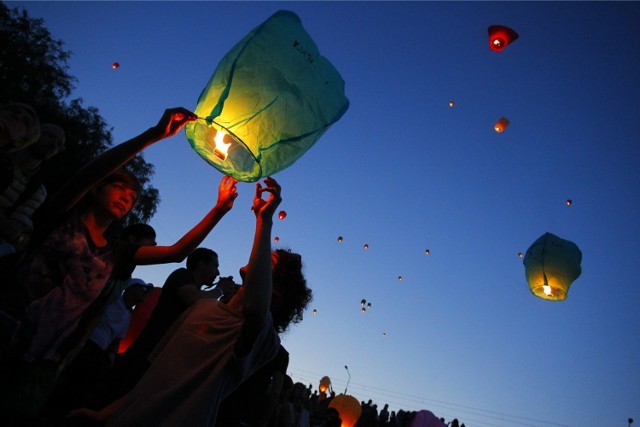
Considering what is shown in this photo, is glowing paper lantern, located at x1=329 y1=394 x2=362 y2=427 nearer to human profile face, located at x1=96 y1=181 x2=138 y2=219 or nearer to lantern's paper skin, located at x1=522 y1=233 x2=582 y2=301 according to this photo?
lantern's paper skin, located at x1=522 y1=233 x2=582 y2=301

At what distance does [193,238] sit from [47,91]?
16.7 m

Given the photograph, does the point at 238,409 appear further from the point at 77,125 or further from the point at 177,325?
the point at 77,125

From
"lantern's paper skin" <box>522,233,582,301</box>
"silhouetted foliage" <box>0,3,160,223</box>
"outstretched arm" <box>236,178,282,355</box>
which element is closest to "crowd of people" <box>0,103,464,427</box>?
"outstretched arm" <box>236,178,282,355</box>

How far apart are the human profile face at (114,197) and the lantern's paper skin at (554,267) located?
5.43 m

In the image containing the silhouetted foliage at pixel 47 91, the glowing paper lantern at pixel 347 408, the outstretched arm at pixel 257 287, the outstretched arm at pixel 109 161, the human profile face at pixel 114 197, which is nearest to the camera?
the outstretched arm at pixel 257 287

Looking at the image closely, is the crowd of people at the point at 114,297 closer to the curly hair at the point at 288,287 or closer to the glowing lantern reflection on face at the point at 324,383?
the curly hair at the point at 288,287

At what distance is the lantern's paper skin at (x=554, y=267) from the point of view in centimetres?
575

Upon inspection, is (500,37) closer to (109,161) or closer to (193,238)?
(193,238)

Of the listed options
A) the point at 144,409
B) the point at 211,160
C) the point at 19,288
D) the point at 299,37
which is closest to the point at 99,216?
the point at 19,288

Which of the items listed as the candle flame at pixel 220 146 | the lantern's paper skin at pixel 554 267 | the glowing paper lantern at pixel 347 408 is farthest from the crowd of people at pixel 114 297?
the glowing paper lantern at pixel 347 408

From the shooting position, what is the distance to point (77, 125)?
596 inches

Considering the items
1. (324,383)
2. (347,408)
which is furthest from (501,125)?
(324,383)

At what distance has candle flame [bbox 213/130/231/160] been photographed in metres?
2.01

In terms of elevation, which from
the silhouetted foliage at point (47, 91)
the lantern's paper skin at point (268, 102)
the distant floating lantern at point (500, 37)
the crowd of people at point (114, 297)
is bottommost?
the crowd of people at point (114, 297)
